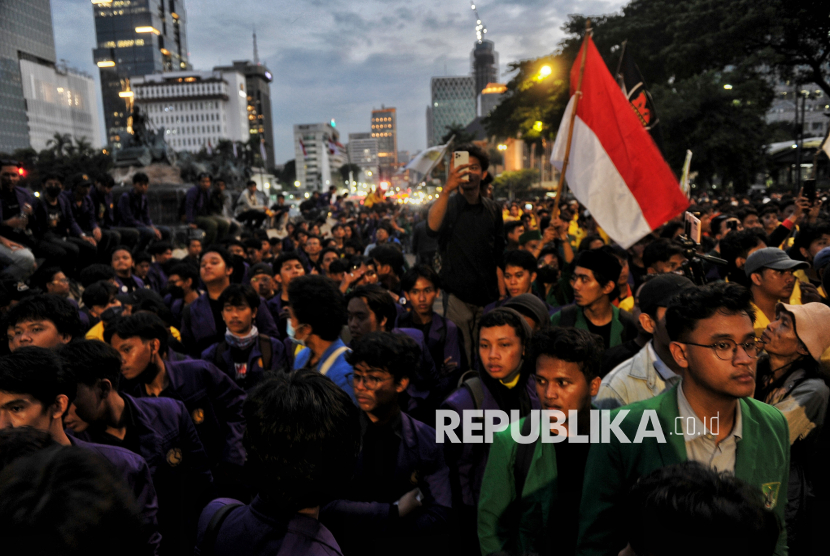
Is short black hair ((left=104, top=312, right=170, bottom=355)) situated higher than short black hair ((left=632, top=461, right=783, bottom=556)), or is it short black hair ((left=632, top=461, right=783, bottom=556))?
short black hair ((left=104, top=312, right=170, bottom=355))

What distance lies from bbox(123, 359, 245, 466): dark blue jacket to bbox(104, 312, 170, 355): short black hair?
205mm

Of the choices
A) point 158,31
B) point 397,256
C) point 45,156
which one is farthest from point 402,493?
point 158,31

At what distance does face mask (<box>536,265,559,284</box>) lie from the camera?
229 inches

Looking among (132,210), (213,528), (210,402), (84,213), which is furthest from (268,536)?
(132,210)

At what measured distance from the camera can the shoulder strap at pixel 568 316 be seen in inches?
158

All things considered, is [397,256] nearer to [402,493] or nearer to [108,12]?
[402,493]

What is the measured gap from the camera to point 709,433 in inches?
79.9

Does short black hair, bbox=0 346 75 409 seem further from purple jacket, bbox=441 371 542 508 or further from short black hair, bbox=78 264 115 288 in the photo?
short black hair, bbox=78 264 115 288

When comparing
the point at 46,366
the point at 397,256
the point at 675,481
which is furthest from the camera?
the point at 397,256

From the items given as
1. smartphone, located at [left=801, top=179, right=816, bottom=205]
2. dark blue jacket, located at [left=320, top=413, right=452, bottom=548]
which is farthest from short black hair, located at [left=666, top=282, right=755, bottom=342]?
smartphone, located at [left=801, top=179, right=816, bottom=205]

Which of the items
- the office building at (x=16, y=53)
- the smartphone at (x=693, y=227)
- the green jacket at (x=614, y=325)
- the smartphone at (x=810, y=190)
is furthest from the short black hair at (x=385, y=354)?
the office building at (x=16, y=53)

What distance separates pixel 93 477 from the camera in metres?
1.14

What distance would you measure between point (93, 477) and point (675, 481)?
1365mm

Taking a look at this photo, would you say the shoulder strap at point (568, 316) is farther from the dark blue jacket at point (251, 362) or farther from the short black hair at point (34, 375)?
the short black hair at point (34, 375)
